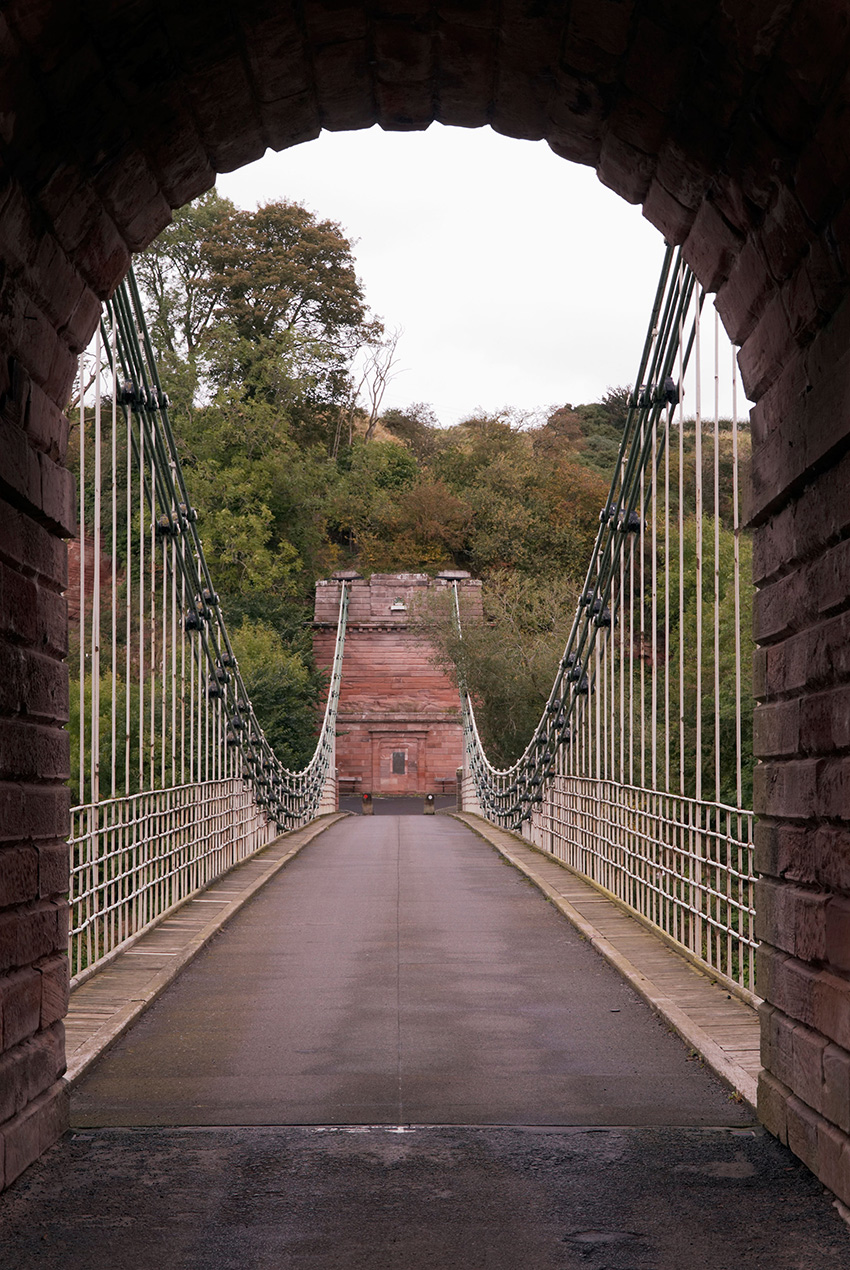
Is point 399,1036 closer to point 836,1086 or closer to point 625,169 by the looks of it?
point 836,1086

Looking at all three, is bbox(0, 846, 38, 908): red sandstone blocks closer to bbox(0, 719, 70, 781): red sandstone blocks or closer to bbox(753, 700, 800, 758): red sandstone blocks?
bbox(0, 719, 70, 781): red sandstone blocks

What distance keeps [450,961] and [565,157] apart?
4520mm

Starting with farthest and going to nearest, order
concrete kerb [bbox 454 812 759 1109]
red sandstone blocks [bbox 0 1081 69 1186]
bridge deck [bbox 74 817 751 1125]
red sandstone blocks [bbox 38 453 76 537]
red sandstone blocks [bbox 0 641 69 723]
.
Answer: concrete kerb [bbox 454 812 759 1109] → bridge deck [bbox 74 817 751 1125] → red sandstone blocks [bbox 38 453 76 537] → red sandstone blocks [bbox 0 641 69 723] → red sandstone blocks [bbox 0 1081 69 1186]

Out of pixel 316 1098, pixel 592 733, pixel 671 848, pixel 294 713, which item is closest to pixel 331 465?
pixel 294 713

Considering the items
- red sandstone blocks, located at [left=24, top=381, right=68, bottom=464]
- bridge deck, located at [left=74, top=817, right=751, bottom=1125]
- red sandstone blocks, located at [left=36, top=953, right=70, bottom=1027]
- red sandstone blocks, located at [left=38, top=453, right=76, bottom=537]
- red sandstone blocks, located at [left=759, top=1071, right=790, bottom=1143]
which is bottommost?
bridge deck, located at [left=74, top=817, right=751, bottom=1125]

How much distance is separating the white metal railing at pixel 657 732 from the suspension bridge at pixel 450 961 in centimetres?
4

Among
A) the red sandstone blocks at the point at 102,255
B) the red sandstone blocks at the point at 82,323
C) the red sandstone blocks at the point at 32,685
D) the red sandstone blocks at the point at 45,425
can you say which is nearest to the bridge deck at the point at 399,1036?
the red sandstone blocks at the point at 32,685

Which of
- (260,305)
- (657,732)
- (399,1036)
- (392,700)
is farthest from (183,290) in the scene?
(399,1036)

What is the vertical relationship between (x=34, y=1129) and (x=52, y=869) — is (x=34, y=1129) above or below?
below

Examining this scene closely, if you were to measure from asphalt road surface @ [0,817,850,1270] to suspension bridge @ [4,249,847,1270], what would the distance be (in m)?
0.02

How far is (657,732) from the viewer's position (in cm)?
1176

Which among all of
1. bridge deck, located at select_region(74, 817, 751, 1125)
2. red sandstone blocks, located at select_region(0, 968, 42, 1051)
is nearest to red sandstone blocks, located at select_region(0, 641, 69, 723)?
red sandstone blocks, located at select_region(0, 968, 42, 1051)

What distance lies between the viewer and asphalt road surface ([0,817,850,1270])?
308cm

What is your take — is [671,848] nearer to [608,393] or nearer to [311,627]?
[311,627]
